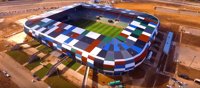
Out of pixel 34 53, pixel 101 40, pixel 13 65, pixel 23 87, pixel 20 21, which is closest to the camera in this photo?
pixel 23 87

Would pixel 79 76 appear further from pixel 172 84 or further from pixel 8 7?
pixel 8 7

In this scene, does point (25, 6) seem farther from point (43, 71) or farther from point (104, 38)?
point (104, 38)

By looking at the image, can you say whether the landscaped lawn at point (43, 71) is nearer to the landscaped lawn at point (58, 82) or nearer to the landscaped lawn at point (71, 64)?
the landscaped lawn at point (58, 82)

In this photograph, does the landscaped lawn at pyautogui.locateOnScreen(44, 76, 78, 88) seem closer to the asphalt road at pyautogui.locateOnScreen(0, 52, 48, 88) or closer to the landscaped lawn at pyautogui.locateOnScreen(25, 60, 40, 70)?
the asphalt road at pyautogui.locateOnScreen(0, 52, 48, 88)

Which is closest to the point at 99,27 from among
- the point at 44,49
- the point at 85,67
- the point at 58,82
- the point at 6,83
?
the point at 44,49

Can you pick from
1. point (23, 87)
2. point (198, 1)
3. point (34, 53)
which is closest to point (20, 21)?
point (34, 53)

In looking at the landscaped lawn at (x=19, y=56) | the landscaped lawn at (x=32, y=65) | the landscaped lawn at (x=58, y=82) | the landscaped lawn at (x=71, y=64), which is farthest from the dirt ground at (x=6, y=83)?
the landscaped lawn at (x=71, y=64)

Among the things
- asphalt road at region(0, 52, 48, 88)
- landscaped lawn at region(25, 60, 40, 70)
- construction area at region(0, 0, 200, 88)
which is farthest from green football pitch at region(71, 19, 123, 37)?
asphalt road at region(0, 52, 48, 88)
